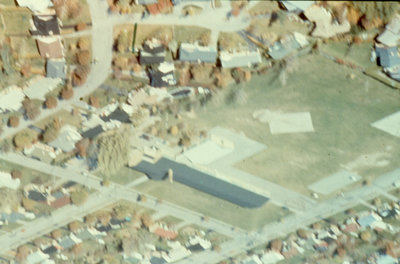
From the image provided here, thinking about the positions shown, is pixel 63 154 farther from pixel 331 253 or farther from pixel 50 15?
pixel 331 253

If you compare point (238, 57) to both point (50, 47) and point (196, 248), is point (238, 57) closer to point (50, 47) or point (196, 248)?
point (50, 47)

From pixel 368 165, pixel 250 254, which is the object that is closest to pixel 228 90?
pixel 368 165

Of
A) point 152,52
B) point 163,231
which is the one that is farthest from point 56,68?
point 163,231

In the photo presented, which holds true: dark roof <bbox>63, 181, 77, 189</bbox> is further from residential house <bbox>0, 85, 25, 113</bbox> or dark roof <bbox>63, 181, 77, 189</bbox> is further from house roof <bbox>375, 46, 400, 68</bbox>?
house roof <bbox>375, 46, 400, 68</bbox>

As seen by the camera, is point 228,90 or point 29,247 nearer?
point 228,90

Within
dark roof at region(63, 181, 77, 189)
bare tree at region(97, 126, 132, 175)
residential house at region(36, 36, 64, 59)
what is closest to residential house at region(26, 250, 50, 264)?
dark roof at region(63, 181, 77, 189)

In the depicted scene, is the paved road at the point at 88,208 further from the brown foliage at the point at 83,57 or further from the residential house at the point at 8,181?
the brown foliage at the point at 83,57

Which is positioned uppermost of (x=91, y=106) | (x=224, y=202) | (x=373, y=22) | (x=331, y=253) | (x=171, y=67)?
(x=373, y=22)
